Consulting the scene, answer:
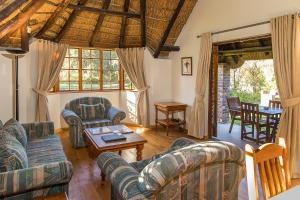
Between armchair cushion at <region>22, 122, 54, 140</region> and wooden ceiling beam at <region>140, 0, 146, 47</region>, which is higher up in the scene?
wooden ceiling beam at <region>140, 0, 146, 47</region>

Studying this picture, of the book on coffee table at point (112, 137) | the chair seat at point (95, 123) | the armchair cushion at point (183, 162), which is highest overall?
the armchair cushion at point (183, 162)

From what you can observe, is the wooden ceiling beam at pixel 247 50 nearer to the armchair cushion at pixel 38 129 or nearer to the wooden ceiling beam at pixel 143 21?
the wooden ceiling beam at pixel 143 21

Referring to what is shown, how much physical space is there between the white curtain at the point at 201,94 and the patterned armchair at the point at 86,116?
1533 mm

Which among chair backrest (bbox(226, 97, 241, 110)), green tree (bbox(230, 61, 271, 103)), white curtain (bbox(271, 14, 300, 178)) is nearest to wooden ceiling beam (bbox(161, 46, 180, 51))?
chair backrest (bbox(226, 97, 241, 110))

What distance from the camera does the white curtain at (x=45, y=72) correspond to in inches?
197

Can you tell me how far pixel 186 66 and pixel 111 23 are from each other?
2.02 metres

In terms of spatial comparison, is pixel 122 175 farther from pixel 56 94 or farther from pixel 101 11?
pixel 56 94

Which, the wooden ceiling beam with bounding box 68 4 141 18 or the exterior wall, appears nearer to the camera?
the wooden ceiling beam with bounding box 68 4 141 18

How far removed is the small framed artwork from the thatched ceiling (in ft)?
1.51

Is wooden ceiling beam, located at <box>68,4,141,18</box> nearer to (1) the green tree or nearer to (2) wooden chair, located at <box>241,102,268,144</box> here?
(2) wooden chair, located at <box>241,102,268,144</box>

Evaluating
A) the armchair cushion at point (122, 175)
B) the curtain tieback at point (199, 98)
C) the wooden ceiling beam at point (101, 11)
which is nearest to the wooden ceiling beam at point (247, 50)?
the curtain tieback at point (199, 98)

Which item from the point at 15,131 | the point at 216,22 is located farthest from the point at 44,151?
the point at 216,22

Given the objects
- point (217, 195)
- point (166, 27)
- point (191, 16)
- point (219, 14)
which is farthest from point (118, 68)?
point (217, 195)

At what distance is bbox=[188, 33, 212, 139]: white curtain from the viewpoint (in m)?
4.75
